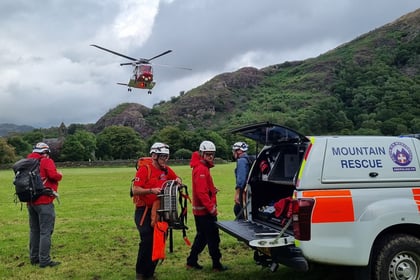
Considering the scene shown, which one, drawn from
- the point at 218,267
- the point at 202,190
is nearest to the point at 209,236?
the point at 218,267

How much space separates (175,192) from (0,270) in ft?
11.9

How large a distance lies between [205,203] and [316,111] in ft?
381

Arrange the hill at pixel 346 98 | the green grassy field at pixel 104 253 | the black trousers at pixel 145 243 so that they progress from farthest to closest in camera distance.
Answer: the hill at pixel 346 98, the green grassy field at pixel 104 253, the black trousers at pixel 145 243

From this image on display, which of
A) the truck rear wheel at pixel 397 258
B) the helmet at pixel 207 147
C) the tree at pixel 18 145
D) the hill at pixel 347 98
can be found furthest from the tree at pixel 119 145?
the truck rear wheel at pixel 397 258

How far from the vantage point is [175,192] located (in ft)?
21.5

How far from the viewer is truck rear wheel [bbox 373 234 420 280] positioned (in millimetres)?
5336

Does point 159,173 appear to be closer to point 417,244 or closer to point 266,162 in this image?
point 266,162

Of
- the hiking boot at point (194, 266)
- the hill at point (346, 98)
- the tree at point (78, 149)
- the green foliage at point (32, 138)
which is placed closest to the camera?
the hiking boot at point (194, 266)

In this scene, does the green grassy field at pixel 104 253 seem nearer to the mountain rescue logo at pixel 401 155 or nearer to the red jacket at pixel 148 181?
the red jacket at pixel 148 181

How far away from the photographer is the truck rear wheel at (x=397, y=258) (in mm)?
5336

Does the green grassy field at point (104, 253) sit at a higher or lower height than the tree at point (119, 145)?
lower

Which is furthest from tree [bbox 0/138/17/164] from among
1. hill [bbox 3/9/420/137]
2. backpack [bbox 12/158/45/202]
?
backpack [bbox 12/158/45/202]

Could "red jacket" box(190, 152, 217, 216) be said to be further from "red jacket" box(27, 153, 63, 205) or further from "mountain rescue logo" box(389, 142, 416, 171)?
"mountain rescue logo" box(389, 142, 416, 171)

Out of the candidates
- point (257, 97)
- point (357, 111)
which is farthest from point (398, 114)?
point (257, 97)
